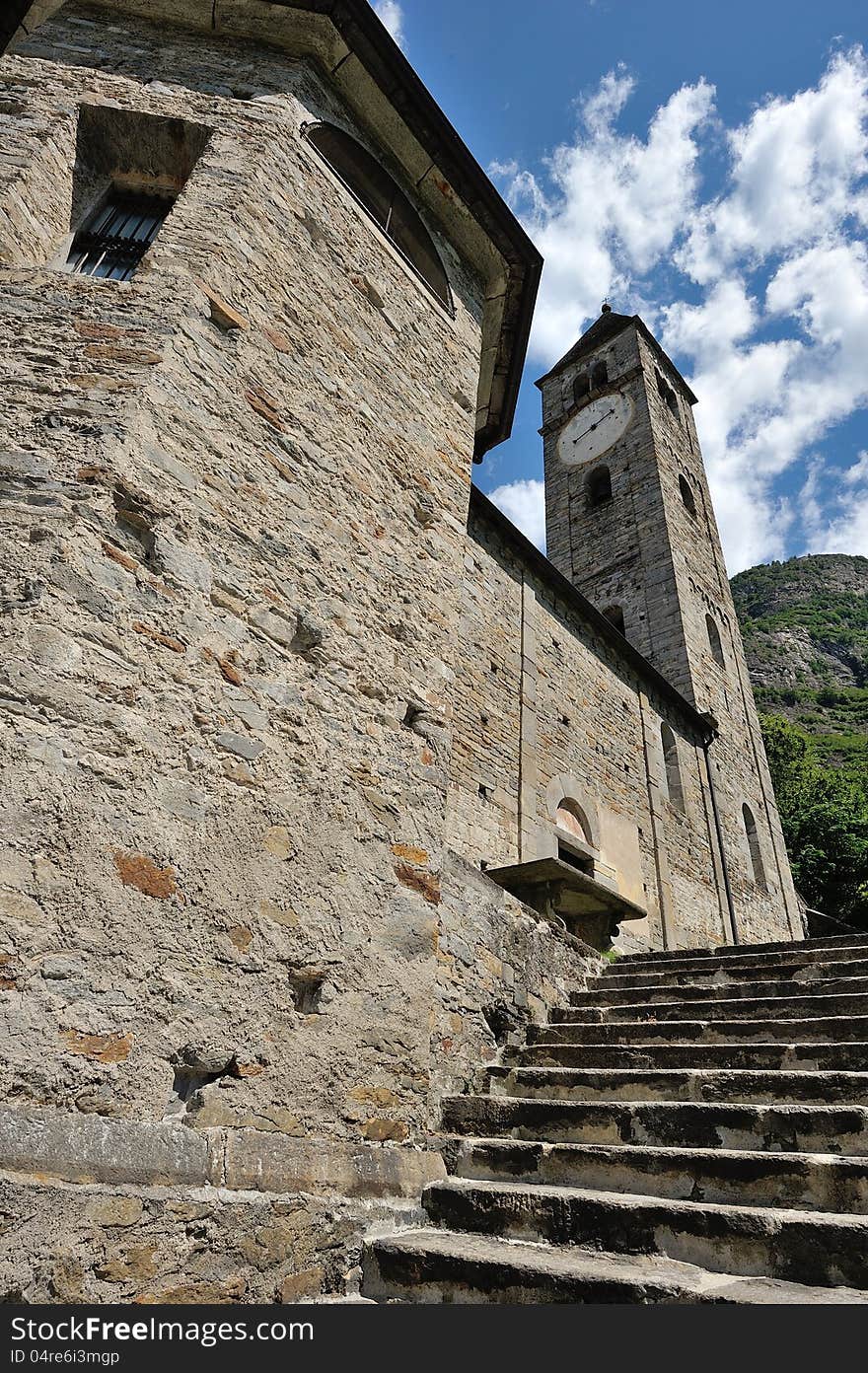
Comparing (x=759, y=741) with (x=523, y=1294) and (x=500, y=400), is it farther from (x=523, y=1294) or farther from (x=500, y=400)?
(x=523, y=1294)

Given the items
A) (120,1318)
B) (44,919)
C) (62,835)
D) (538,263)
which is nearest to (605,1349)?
(120,1318)

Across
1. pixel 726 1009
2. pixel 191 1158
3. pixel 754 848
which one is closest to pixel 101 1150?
pixel 191 1158

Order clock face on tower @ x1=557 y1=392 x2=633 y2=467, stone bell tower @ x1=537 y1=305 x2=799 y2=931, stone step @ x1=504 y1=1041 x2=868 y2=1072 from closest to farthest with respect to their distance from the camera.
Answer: stone step @ x1=504 y1=1041 x2=868 y2=1072
stone bell tower @ x1=537 y1=305 x2=799 y2=931
clock face on tower @ x1=557 y1=392 x2=633 y2=467

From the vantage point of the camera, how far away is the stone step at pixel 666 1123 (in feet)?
8.45

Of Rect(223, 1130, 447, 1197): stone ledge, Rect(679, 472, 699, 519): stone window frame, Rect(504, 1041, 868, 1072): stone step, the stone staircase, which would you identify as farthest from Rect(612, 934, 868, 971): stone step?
Rect(679, 472, 699, 519): stone window frame

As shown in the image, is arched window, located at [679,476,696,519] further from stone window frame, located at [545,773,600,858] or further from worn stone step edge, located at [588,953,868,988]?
worn stone step edge, located at [588,953,868,988]

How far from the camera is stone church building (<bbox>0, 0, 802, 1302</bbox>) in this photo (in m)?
2.18

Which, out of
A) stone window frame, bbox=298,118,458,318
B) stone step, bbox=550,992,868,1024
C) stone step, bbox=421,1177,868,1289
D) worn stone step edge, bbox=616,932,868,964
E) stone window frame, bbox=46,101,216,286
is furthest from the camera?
worn stone step edge, bbox=616,932,868,964

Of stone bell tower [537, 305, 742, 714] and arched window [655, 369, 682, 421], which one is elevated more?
arched window [655, 369, 682, 421]

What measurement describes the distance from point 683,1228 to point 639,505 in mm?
16675

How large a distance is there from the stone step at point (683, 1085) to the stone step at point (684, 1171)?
40 centimetres

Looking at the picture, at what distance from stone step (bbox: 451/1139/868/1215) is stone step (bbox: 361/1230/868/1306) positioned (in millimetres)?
356

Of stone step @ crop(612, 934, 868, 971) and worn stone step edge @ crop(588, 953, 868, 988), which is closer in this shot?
worn stone step edge @ crop(588, 953, 868, 988)

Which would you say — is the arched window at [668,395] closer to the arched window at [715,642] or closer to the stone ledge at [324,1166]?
the arched window at [715,642]
